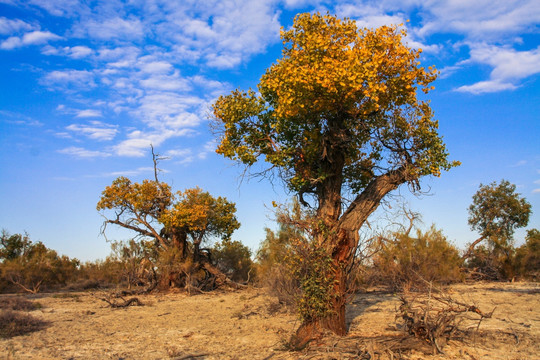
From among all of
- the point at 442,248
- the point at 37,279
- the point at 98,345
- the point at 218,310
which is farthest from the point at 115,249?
the point at 442,248

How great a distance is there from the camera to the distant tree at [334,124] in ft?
24.5

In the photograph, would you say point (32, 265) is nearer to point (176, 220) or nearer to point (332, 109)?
point (176, 220)

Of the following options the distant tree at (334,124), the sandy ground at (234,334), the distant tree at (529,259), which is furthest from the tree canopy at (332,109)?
the distant tree at (529,259)

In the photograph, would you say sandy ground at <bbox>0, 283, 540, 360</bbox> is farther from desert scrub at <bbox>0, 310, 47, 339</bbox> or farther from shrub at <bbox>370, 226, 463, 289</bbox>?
shrub at <bbox>370, 226, 463, 289</bbox>

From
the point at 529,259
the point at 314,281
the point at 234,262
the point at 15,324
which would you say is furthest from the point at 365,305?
the point at 234,262

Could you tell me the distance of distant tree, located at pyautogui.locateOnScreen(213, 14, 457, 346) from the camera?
24.5ft

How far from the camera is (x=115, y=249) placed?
923 inches

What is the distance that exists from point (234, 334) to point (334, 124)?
5.36 m

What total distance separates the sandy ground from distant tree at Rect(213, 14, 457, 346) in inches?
46.9

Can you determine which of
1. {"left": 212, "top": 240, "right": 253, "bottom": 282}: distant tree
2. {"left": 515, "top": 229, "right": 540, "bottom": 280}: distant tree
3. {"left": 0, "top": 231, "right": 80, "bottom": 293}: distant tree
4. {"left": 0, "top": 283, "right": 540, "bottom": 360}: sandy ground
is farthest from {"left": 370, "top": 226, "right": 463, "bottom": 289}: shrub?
{"left": 0, "top": 231, "right": 80, "bottom": 293}: distant tree

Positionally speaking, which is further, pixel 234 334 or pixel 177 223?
pixel 177 223

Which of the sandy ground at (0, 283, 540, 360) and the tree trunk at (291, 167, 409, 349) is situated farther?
the tree trunk at (291, 167, 409, 349)

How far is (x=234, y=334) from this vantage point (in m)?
9.16

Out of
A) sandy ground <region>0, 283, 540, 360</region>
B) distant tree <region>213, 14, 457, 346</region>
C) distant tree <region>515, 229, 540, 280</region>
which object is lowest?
sandy ground <region>0, 283, 540, 360</region>
